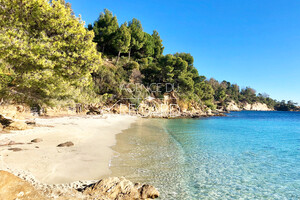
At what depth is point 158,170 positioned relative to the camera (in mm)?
6906

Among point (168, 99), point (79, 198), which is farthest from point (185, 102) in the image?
point (79, 198)

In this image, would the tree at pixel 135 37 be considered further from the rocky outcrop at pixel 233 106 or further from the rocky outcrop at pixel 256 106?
the rocky outcrop at pixel 256 106

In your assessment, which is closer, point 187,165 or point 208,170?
point 208,170

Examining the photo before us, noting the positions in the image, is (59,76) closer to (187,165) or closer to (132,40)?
(187,165)

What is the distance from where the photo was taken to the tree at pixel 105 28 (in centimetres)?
5144

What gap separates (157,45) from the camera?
68938 mm

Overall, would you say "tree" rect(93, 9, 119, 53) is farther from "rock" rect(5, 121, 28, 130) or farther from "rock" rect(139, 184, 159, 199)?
"rock" rect(139, 184, 159, 199)

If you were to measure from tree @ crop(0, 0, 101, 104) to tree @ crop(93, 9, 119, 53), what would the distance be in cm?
4338

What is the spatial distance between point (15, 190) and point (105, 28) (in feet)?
178

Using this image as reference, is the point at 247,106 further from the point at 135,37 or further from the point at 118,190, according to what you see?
the point at 118,190

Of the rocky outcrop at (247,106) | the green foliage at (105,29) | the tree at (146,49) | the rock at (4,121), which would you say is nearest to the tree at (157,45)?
the tree at (146,49)

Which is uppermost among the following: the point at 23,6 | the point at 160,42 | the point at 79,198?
the point at 160,42

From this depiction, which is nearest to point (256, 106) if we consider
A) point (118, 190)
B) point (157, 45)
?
point (157, 45)

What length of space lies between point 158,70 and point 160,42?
26065mm
